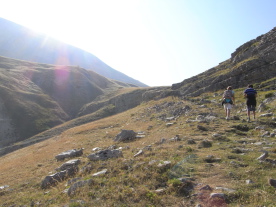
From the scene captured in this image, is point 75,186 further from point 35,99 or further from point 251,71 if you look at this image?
point 35,99

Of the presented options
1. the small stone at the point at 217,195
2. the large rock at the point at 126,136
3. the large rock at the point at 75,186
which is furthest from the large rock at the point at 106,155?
the small stone at the point at 217,195

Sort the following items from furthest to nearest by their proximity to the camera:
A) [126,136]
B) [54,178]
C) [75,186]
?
1. [126,136]
2. [54,178]
3. [75,186]

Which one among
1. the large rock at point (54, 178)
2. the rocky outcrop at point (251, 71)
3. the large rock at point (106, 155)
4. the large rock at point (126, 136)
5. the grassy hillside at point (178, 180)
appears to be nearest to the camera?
the grassy hillside at point (178, 180)

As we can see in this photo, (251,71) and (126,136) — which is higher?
(251,71)

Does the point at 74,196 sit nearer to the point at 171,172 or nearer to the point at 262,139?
the point at 171,172

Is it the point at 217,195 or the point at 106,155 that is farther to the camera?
the point at 106,155

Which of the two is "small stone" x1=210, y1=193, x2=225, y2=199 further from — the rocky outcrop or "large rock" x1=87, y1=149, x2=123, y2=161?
the rocky outcrop

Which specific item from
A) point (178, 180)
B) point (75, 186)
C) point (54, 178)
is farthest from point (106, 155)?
point (178, 180)

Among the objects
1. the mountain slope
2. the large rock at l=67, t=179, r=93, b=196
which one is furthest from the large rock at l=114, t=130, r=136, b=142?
the mountain slope

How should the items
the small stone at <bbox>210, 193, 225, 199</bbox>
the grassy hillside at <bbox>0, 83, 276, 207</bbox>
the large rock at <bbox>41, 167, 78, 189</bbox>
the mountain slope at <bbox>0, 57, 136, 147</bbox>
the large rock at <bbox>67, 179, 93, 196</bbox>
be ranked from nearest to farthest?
the small stone at <bbox>210, 193, 225, 199</bbox>
the grassy hillside at <bbox>0, 83, 276, 207</bbox>
the large rock at <bbox>67, 179, 93, 196</bbox>
the large rock at <bbox>41, 167, 78, 189</bbox>
the mountain slope at <bbox>0, 57, 136, 147</bbox>

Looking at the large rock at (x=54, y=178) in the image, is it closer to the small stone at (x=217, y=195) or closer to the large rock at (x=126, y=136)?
the small stone at (x=217, y=195)

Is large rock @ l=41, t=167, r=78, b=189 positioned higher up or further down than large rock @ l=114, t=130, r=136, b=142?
further down

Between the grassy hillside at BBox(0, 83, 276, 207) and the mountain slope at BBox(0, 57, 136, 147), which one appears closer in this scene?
the grassy hillside at BBox(0, 83, 276, 207)

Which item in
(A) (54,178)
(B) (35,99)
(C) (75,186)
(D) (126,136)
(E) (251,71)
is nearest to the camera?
→ (C) (75,186)
